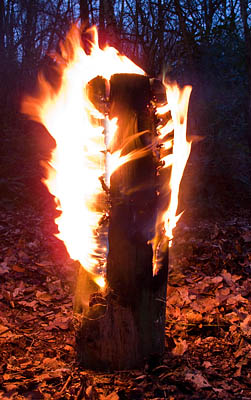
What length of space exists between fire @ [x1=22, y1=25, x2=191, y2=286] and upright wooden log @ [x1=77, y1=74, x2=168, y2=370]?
84 millimetres

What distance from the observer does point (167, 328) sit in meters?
3.33

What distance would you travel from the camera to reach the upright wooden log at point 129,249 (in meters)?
2.51

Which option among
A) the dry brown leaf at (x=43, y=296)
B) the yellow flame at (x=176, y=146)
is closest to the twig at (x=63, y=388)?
the yellow flame at (x=176, y=146)

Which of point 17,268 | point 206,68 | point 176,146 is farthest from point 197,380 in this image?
point 206,68

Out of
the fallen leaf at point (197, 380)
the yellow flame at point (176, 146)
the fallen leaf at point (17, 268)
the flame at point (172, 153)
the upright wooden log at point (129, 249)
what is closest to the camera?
the fallen leaf at point (197, 380)

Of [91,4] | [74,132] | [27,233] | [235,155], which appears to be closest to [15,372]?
[74,132]

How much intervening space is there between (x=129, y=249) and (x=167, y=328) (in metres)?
1.27

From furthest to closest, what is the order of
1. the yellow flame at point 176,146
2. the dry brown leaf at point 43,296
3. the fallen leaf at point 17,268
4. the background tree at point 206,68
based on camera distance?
the background tree at point 206,68 < the fallen leaf at point 17,268 < the dry brown leaf at point 43,296 < the yellow flame at point 176,146

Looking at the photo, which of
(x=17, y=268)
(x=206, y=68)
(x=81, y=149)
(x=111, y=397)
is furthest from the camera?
(x=206, y=68)

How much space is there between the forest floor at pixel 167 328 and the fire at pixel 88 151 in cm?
71

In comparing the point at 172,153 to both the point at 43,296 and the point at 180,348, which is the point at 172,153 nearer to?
the point at 180,348

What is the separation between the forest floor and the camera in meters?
2.38

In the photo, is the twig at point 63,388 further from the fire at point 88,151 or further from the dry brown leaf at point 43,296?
the dry brown leaf at point 43,296

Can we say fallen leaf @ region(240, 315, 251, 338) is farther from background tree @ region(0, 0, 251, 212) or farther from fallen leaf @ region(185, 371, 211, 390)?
background tree @ region(0, 0, 251, 212)
